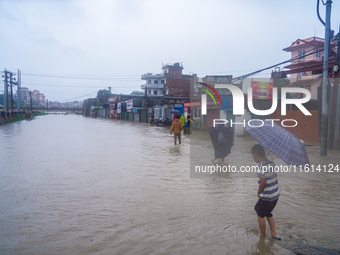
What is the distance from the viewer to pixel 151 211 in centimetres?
543

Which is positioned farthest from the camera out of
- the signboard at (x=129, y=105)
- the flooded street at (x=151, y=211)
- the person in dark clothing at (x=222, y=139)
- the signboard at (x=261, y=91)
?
the signboard at (x=129, y=105)

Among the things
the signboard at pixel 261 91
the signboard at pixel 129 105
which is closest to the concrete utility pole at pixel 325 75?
the signboard at pixel 261 91

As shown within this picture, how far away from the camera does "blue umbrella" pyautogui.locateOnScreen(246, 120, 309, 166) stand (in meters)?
3.67

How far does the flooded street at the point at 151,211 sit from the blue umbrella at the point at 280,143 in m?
1.27

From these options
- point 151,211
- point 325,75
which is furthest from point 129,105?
point 151,211

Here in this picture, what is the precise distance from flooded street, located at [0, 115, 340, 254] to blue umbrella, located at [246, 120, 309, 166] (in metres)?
1.27

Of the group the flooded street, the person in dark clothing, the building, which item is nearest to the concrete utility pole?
the flooded street

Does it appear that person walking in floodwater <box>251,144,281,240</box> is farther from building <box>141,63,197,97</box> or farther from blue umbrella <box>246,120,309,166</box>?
building <box>141,63,197,97</box>

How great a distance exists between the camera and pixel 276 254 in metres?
3.86

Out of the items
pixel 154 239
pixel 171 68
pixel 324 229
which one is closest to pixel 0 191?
pixel 154 239

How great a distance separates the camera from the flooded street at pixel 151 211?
411cm

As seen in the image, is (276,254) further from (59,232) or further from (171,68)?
(171,68)

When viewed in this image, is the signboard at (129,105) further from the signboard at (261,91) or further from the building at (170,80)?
the signboard at (261,91)

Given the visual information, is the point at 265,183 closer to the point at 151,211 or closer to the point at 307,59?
the point at 151,211
